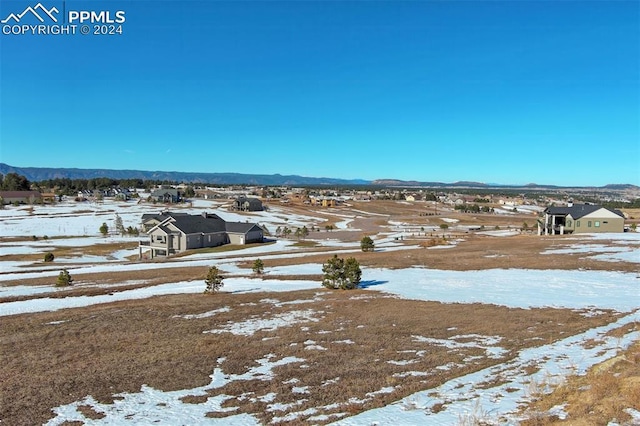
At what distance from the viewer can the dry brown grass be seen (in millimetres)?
12016

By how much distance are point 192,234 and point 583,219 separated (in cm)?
5782

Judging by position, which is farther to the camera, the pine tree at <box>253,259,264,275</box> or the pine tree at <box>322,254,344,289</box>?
the pine tree at <box>253,259,264,275</box>

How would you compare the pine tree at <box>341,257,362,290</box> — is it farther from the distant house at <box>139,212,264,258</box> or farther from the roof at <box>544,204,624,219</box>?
the roof at <box>544,204,624,219</box>

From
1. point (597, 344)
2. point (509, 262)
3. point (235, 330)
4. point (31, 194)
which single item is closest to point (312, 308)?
point (235, 330)

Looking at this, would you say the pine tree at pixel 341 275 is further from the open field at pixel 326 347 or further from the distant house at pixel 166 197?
the distant house at pixel 166 197

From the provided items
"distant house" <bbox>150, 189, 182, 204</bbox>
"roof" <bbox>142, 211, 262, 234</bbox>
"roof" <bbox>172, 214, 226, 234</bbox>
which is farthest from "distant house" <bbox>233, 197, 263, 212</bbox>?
"roof" <bbox>172, 214, 226, 234</bbox>

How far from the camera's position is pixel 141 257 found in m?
61.3

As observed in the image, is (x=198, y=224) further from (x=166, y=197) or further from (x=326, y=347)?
(x=166, y=197)

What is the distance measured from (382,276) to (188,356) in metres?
20.7

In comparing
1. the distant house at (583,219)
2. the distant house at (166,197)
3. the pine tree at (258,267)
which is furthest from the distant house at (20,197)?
the distant house at (583,219)

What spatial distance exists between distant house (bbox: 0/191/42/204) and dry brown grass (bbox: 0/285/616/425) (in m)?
143

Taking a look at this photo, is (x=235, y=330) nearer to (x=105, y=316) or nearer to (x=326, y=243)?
(x=105, y=316)

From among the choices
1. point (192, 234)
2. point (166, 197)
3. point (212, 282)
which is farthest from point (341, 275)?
point (166, 197)

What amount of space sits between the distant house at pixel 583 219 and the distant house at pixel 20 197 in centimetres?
14318
